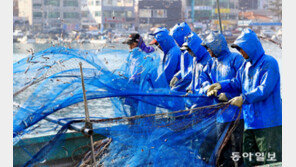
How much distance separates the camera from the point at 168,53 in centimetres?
587

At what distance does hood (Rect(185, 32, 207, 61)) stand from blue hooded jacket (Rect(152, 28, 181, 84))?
2.16ft

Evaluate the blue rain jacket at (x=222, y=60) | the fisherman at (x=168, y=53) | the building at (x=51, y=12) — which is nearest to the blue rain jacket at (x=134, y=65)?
the fisherman at (x=168, y=53)

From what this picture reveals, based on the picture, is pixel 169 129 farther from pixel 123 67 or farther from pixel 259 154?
pixel 123 67

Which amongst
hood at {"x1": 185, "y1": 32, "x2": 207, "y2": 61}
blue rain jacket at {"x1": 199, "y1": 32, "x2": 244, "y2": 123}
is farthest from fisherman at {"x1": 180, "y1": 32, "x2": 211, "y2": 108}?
blue rain jacket at {"x1": 199, "y1": 32, "x2": 244, "y2": 123}

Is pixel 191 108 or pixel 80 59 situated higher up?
pixel 80 59

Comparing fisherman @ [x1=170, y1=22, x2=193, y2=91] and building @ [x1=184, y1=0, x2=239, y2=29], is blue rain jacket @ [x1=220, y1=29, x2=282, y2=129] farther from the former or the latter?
building @ [x1=184, y1=0, x2=239, y2=29]

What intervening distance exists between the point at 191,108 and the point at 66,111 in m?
1.31

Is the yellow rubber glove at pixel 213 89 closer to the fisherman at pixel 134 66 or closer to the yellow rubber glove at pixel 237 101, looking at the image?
the yellow rubber glove at pixel 237 101

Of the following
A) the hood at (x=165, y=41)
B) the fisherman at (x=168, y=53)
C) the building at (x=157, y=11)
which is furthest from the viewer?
the building at (x=157, y=11)

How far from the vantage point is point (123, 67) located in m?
5.38

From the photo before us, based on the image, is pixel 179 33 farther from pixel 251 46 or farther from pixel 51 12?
pixel 51 12

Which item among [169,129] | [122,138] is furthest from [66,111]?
[169,129]

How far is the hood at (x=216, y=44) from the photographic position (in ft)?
15.1

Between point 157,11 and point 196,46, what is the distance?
4959cm
